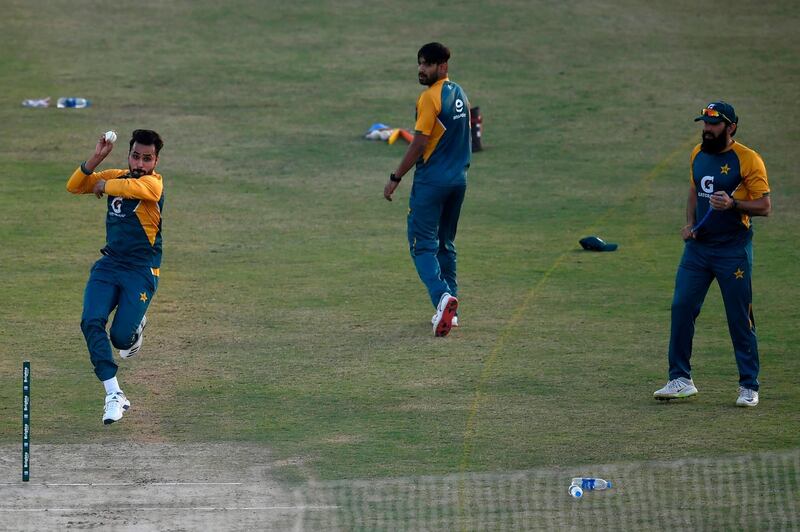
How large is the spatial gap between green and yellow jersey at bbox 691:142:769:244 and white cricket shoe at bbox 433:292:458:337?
2868mm

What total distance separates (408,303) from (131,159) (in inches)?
178

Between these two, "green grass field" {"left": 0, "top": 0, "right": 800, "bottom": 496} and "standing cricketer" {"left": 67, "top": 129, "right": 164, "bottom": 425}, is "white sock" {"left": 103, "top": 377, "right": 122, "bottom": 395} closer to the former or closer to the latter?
"green grass field" {"left": 0, "top": 0, "right": 800, "bottom": 496}

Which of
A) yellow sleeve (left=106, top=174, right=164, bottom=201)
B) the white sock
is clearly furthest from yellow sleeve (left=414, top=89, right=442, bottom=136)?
the white sock

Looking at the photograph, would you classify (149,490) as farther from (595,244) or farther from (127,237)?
(595,244)

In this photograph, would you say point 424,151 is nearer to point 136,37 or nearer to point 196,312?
point 196,312

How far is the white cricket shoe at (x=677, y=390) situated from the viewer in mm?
10992

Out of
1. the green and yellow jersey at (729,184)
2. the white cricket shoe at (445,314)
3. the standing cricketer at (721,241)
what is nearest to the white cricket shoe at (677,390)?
the standing cricketer at (721,241)

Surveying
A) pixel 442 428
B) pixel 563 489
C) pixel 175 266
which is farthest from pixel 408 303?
pixel 563 489

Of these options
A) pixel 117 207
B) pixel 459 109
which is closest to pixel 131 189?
pixel 117 207

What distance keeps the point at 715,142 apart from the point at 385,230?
26.3 feet

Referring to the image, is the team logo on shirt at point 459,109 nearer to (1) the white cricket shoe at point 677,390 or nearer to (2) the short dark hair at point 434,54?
(2) the short dark hair at point 434,54

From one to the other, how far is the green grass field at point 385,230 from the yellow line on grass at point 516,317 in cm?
4

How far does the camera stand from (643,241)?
58.3 ft

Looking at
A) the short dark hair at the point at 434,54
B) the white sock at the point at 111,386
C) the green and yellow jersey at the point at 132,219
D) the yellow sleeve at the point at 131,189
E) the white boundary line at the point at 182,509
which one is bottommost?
the white sock at the point at 111,386
